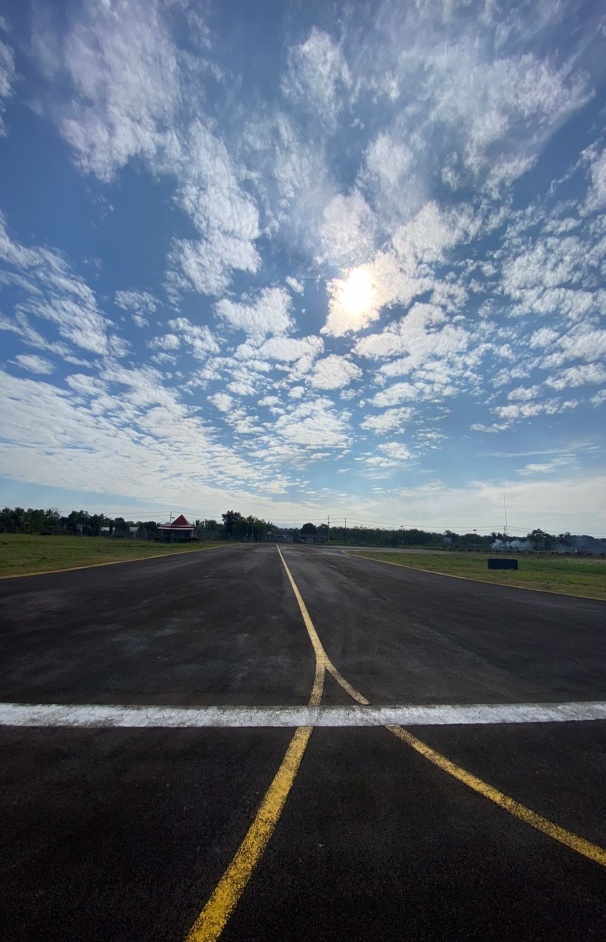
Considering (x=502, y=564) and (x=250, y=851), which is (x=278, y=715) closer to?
(x=250, y=851)

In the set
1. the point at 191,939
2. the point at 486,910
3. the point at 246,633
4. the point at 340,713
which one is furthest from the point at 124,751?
the point at 246,633

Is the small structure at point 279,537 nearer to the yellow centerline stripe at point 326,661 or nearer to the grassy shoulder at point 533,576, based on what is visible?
the grassy shoulder at point 533,576

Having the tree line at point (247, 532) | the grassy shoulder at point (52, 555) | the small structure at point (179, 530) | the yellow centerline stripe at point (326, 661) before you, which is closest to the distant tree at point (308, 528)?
the tree line at point (247, 532)

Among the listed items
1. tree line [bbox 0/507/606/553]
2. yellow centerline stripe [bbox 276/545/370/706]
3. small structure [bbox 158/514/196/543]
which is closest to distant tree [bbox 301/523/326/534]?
tree line [bbox 0/507/606/553]

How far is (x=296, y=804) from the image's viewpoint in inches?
97.2

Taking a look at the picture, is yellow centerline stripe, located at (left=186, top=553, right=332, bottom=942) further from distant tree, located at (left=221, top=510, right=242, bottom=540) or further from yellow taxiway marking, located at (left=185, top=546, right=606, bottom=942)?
distant tree, located at (left=221, top=510, right=242, bottom=540)

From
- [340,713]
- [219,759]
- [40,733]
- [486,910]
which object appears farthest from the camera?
[340,713]

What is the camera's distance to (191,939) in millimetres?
1619

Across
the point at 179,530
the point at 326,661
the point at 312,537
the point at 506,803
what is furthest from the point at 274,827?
the point at 312,537

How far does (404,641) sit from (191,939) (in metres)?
5.37

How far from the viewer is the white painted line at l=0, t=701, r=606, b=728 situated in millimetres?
3459

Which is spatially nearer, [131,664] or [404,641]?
[131,664]

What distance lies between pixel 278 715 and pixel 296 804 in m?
1.21

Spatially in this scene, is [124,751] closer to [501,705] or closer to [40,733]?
[40,733]
